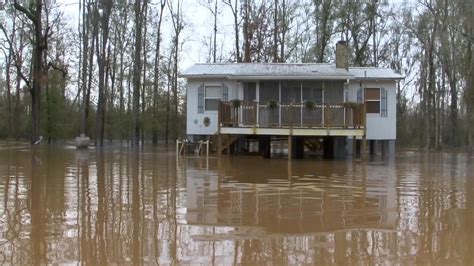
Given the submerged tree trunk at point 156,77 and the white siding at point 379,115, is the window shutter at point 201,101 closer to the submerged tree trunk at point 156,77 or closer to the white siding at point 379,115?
the white siding at point 379,115

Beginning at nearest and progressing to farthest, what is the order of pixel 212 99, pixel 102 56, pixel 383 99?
1. pixel 383 99
2. pixel 212 99
3. pixel 102 56

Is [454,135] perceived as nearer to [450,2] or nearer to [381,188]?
[450,2]

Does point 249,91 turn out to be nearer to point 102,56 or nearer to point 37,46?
point 37,46

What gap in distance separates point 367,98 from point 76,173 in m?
14.8

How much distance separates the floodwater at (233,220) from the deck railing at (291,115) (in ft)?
25.1

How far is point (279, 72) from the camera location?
23281 mm

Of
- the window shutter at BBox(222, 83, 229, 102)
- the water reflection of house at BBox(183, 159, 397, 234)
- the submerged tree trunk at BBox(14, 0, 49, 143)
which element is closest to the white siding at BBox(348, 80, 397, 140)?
the window shutter at BBox(222, 83, 229, 102)

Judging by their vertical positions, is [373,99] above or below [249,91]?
below

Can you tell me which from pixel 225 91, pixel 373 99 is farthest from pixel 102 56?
pixel 373 99

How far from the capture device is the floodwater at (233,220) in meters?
5.65

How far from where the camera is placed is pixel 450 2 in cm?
3538

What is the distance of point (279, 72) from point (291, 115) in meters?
2.85

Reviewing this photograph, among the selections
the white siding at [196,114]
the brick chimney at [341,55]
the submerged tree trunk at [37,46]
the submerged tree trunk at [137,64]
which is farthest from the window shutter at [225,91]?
the submerged tree trunk at [137,64]

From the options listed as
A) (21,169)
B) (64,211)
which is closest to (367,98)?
(21,169)
